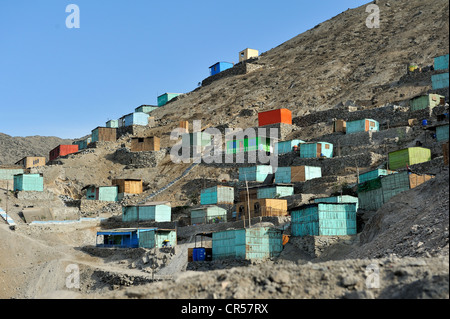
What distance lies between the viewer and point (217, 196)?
42.1 metres

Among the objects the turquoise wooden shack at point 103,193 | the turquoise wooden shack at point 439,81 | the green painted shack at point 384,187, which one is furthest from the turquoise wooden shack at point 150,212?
the turquoise wooden shack at point 439,81

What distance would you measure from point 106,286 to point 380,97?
38.0 metres

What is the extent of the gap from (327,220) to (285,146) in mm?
19875

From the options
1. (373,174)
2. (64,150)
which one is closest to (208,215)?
(373,174)

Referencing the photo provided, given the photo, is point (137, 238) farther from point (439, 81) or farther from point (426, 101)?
point (439, 81)

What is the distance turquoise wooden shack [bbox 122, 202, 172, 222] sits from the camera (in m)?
42.9

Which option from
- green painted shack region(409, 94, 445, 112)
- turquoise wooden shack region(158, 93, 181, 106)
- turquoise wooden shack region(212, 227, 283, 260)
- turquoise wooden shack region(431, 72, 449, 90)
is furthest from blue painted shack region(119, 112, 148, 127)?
turquoise wooden shack region(212, 227, 283, 260)

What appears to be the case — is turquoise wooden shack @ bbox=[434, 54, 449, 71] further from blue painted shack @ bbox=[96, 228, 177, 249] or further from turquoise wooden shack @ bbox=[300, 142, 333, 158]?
blue painted shack @ bbox=[96, 228, 177, 249]

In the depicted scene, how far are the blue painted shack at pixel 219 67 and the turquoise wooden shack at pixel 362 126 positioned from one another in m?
47.5

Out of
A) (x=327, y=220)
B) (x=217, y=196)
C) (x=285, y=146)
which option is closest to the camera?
(x=327, y=220)

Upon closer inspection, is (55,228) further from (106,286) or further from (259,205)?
(259,205)

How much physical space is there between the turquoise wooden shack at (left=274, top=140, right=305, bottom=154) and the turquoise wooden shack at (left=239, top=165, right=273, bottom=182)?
3.33 metres

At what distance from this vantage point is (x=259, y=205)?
3669 centimetres
